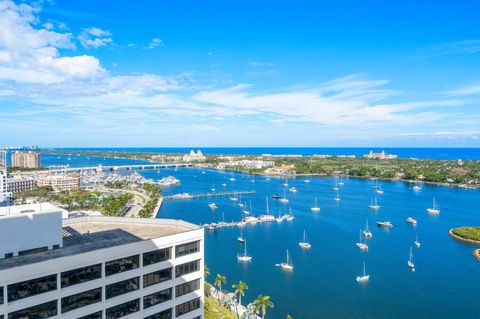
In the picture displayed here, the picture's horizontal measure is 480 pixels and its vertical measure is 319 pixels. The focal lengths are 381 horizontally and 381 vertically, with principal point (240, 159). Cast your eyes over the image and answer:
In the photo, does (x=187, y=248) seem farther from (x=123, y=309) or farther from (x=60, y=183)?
(x=60, y=183)

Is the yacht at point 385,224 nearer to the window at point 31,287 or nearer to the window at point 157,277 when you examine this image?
the window at point 157,277

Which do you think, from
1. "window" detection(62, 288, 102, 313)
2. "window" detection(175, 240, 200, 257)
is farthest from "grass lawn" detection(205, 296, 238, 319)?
"window" detection(62, 288, 102, 313)

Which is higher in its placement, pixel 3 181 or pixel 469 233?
pixel 3 181

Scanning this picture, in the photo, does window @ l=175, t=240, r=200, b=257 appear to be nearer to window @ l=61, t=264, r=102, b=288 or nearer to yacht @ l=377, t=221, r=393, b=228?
window @ l=61, t=264, r=102, b=288

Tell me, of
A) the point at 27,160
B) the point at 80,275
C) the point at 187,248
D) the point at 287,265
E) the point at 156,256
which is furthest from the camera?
the point at 27,160

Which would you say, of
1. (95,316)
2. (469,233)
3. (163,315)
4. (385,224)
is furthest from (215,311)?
(469,233)

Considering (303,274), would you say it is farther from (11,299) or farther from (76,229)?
(11,299)

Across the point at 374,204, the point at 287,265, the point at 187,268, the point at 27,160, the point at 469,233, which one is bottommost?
the point at 287,265

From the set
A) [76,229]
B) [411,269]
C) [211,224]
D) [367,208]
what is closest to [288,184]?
[367,208]
